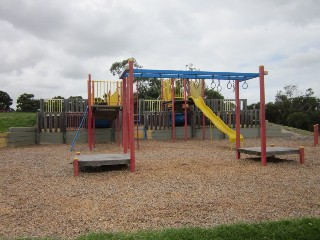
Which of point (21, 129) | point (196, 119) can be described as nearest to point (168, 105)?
point (196, 119)

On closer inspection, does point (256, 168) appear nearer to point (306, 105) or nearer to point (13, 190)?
point (13, 190)

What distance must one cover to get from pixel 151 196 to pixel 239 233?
224 cm

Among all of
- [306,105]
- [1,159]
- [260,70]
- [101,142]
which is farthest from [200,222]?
[306,105]

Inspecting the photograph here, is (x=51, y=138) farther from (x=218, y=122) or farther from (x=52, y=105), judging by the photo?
(x=218, y=122)

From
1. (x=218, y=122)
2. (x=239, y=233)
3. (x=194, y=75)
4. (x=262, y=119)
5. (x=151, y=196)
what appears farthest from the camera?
(x=218, y=122)

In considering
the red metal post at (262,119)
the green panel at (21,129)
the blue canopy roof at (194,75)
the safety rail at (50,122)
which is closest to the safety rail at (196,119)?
the safety rail at (50,122)

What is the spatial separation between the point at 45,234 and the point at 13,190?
2852mm

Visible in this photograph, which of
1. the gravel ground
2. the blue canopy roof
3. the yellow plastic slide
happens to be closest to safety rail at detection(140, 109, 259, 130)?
the yellow plastic slide

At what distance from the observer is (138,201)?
557 centimetres

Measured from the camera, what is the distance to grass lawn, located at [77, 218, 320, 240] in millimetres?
3826

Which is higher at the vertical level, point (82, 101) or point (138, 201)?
point (82, 101)

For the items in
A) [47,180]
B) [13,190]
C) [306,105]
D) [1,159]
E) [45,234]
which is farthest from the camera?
[306,105]

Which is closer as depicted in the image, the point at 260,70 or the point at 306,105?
the point at 260,70

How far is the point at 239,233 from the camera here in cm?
393
